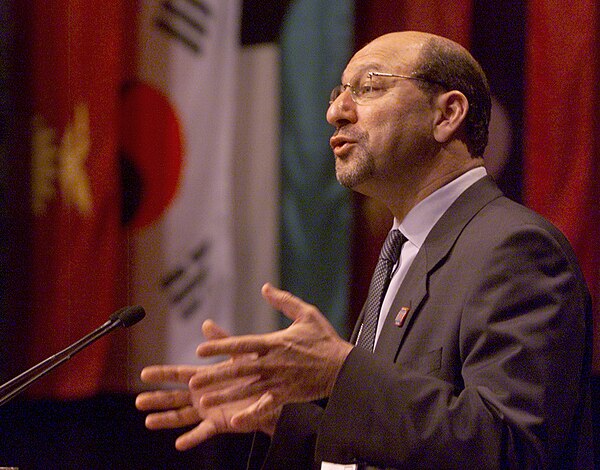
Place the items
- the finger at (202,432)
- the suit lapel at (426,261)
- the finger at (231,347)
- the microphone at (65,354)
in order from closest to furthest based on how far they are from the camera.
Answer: the finger at (231,347)
the finger at (202,432)
the suit lapel at (426,261)
the microphone at (65,354)

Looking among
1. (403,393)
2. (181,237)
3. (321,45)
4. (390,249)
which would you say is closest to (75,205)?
(181,237)

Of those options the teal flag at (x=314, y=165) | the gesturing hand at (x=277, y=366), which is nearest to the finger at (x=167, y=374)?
the gesturing hand at (x=277, y=366)

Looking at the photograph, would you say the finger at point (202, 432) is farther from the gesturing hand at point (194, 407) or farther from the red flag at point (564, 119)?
the red flag at point (564, 119)

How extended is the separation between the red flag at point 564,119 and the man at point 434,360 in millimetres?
836

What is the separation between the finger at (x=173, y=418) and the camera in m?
1.24

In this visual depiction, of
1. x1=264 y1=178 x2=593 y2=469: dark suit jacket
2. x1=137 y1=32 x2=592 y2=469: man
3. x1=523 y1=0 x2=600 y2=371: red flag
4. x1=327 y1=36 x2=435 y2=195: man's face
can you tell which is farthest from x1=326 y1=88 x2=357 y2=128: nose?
x1=523 y1=0 x2=600 y2=371: red flag

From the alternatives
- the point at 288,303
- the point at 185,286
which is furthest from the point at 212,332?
the point at 185,286

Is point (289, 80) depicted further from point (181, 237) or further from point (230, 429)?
point (230, 429)

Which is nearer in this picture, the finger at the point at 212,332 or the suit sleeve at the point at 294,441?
the finger at the point at 212,332

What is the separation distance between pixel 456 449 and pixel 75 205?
180 cm

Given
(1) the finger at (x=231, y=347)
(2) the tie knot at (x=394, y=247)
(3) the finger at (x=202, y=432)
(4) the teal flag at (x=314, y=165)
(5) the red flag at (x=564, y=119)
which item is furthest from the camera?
(4) the teal flag at (x=314, y=165)

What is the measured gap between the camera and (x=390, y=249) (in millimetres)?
1635

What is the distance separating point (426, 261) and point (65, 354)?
29.5 inches

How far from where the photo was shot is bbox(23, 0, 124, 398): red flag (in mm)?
2520
